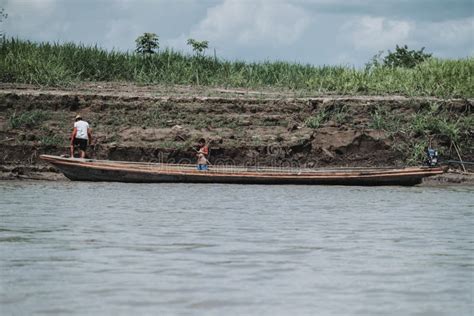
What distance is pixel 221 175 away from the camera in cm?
1831

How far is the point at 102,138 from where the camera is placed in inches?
830

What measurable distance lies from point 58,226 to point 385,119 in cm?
1287

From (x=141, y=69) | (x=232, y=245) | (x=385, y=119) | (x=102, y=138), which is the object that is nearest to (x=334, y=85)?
(x=385, y=119)

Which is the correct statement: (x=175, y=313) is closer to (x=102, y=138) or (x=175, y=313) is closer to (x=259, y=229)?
(x=259, y=229)

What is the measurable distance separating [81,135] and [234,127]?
392 centimetres

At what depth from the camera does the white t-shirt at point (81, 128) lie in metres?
19.3

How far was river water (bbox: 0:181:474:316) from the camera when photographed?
6562mm

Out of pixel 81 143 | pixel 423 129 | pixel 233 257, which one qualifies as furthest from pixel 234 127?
pixel 233 257

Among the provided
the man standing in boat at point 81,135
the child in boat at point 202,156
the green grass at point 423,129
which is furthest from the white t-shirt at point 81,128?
the green grass at point 423,129

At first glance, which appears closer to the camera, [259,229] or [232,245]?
[232,245]

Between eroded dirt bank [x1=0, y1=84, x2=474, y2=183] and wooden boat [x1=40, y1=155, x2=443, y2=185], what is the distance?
1.67m

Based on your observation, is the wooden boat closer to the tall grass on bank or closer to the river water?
the river water

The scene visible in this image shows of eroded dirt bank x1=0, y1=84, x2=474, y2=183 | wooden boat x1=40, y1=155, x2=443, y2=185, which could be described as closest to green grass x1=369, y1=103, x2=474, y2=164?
eroded dirt bank x1=0, y1=84, x2=474, y2=183

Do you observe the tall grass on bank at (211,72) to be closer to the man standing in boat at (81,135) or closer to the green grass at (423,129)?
the green grass at (423,129)
